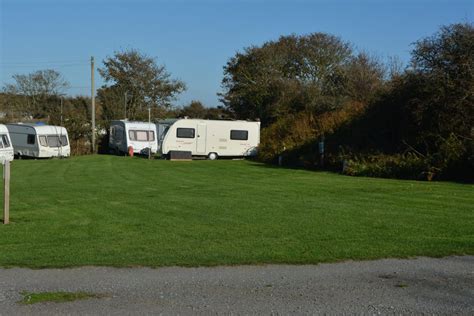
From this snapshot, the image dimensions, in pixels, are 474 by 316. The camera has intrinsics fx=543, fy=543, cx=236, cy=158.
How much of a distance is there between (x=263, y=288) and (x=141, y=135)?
118ft

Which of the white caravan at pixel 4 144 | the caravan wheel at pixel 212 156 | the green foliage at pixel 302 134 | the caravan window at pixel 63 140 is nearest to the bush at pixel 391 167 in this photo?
the green foliage at pixel 302 134

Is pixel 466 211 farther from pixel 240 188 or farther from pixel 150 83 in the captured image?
pixel 150 83

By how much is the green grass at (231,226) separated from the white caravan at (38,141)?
24236mm

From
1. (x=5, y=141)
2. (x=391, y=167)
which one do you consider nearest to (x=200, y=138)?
(x=5, y=141)

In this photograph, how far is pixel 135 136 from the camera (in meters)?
40.5

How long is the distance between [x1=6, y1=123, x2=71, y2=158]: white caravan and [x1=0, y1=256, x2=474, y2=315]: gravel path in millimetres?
34786

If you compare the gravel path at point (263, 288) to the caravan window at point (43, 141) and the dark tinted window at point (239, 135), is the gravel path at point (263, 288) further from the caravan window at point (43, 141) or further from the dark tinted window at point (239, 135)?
the caravan window at point (43, 141)

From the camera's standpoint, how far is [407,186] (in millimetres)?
17531

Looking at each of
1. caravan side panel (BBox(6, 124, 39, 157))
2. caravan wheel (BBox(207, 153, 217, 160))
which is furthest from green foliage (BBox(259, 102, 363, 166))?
caravan side panel (BBox(6, 124, 39, 157))

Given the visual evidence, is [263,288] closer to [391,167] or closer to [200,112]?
[391,167]

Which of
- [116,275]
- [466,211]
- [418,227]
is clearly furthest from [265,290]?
[466,211]

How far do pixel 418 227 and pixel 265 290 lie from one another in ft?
14.9

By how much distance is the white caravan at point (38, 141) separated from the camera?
3928cm

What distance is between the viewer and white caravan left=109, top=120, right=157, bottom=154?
40250 millimetres
